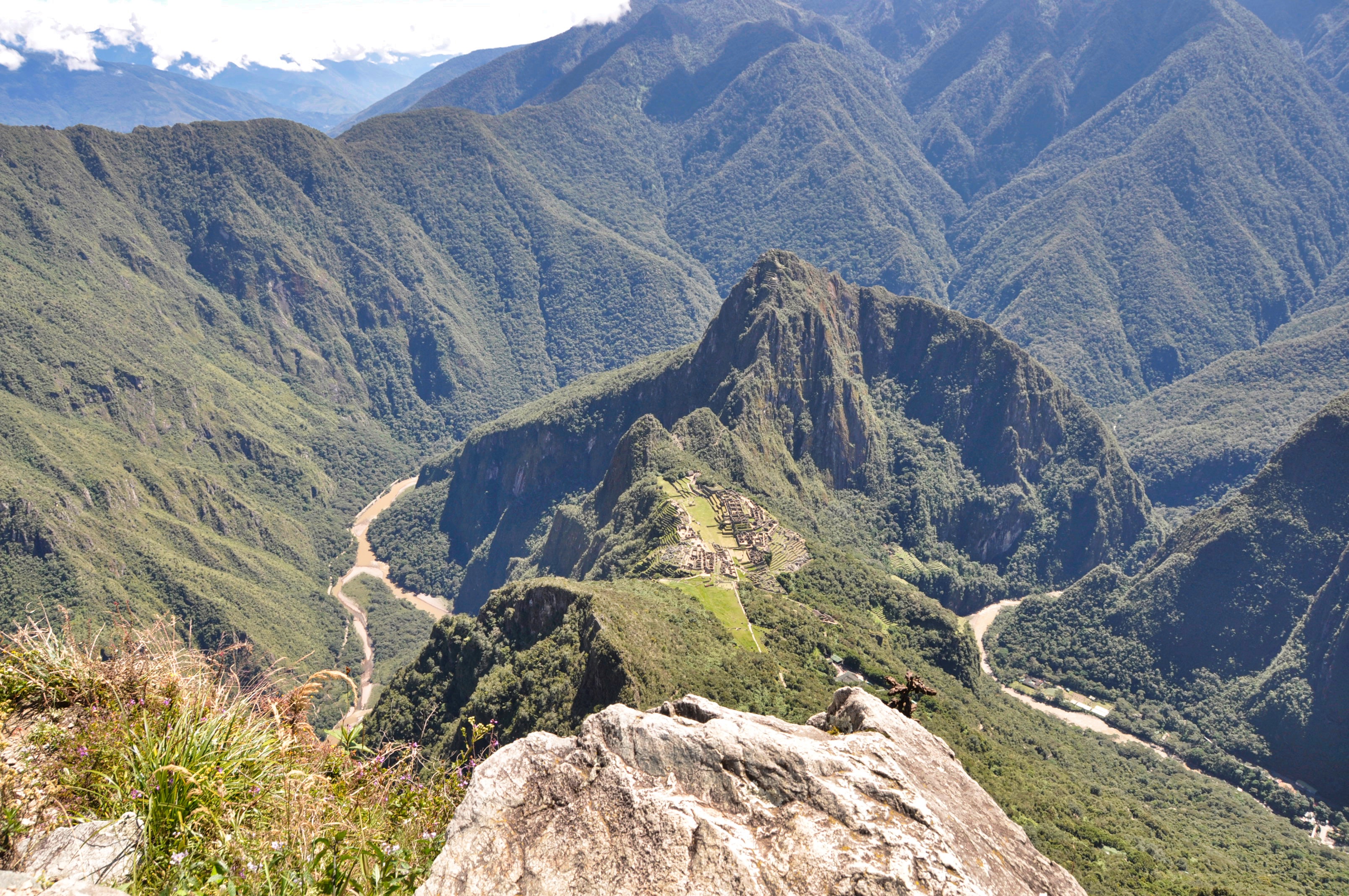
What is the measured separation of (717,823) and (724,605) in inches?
2862

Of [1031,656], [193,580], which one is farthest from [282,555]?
[1031,656]

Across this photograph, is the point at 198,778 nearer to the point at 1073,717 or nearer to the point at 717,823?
the point at 717,823

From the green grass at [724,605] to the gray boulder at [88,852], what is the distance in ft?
220

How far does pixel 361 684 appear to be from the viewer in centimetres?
13988

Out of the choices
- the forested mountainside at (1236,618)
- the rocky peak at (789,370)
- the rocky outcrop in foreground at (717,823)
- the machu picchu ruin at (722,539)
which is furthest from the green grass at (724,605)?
the forested mountainside at (1236,618)

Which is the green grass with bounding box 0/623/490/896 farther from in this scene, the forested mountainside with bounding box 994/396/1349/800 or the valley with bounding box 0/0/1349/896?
the forested mountainside with bounding box 994/396/1349/800

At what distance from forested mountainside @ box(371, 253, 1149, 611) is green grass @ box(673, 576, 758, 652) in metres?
53.6

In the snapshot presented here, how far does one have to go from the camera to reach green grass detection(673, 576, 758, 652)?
249ft

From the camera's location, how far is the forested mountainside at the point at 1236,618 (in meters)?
121

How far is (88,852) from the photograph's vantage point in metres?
8.32

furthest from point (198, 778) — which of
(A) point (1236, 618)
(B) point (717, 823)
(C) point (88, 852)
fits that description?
(A) point (1236, 618)

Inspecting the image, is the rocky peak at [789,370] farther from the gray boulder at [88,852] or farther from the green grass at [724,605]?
the gray boulder at [88,852]

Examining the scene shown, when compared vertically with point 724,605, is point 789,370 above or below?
above

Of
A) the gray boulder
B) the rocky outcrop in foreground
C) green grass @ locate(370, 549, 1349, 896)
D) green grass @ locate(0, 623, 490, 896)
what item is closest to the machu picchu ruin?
green grass @ locate(370, 549, 1349, 896)
